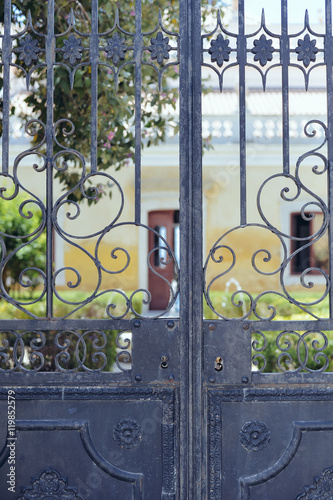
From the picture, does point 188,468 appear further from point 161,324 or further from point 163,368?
point 161,324

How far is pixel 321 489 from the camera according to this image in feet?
8.41

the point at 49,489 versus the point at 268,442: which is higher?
the point at 268,442

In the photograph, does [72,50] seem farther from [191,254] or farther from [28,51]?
[191,254]

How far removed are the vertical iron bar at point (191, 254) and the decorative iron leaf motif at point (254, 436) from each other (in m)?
0.18

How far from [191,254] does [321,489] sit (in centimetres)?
114

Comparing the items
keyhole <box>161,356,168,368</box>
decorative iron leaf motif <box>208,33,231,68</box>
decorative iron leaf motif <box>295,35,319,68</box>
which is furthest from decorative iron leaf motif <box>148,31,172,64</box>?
keyhole <box>161,356,168,368</box>

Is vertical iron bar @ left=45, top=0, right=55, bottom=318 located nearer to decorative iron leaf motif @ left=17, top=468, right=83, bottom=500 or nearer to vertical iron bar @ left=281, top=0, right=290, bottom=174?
decorative iron leaf motif @ left=17, top=468, right=83, bottom=500

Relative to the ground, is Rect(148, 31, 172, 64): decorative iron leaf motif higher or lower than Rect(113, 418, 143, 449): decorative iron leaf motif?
higher

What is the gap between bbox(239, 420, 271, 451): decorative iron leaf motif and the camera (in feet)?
8.45

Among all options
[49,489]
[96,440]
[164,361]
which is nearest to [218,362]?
[164,361]

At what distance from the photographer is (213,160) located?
12.1 m

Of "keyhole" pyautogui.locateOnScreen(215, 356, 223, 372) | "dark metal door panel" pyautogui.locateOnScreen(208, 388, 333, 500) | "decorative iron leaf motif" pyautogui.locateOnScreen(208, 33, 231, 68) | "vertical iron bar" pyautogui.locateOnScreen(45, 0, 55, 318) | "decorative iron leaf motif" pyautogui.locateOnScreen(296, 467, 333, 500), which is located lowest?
"decorative iron leaf motif" pyautogui.locateOnScreen(296, 467, 333, 500)

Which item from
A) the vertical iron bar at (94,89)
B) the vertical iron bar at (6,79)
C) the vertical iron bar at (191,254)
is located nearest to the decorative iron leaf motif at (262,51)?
the vertical iron bar at (191,254)

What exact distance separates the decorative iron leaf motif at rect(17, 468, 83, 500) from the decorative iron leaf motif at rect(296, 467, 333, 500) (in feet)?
3.14
